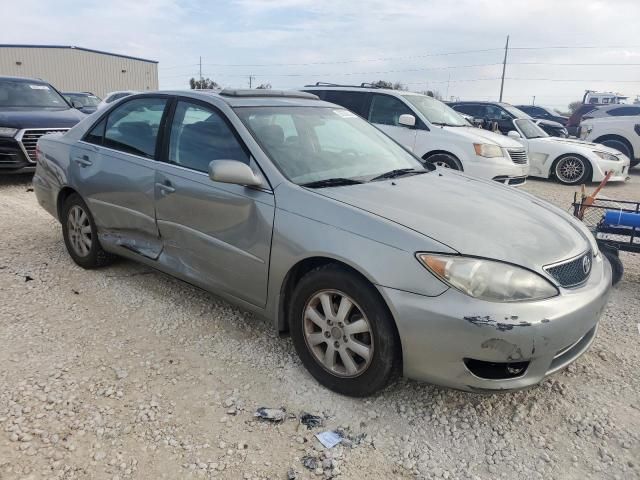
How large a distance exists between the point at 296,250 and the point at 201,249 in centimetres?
84

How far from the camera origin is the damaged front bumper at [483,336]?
228 cm

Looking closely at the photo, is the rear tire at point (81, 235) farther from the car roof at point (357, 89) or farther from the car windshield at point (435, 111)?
the car windshield at point (435, 111)

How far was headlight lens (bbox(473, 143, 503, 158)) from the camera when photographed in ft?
25.7

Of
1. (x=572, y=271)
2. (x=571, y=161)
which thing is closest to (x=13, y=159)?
(x=572, y=271)

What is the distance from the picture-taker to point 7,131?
7480 millimetres

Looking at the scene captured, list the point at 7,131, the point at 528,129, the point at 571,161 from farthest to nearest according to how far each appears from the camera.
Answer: the point at 528,129 → the point at 571,161 → the point at 7,131

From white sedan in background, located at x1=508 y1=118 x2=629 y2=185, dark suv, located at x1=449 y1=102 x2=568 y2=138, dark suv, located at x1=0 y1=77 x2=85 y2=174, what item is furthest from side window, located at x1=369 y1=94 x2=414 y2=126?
dark suv, located at x1=0 y1=77 x2=85 y2=174

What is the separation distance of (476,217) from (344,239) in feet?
2.47

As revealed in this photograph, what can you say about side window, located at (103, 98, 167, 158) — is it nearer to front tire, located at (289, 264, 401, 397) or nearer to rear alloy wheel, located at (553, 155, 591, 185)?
front tire, located at (289, 264, 401, 397)

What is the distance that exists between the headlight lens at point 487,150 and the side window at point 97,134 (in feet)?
18.0

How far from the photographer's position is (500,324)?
2.26 meters

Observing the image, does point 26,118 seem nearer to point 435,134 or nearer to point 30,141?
point 30,141

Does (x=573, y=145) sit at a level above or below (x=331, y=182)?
above

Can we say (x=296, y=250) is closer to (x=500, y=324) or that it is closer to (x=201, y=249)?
(x=201, y=249)
